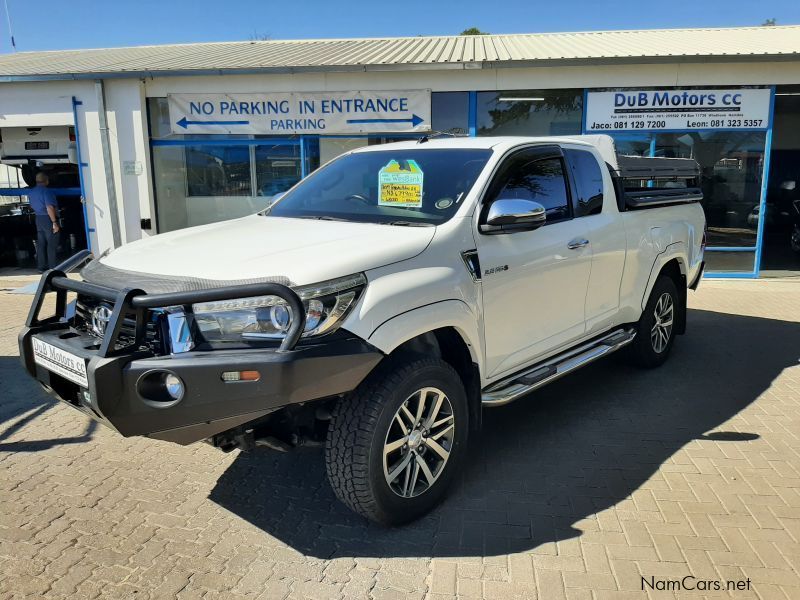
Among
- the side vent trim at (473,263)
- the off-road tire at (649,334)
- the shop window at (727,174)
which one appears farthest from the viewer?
the shop window at (727,174)

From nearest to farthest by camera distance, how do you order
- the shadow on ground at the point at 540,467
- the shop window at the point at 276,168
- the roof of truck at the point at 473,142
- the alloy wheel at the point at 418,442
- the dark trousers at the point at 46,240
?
the alloy wheel at the point at 418,442, the shadow on ground at the point at 540,467, the roof of truck at the point at 473,142, the shop window at the point at 276,168, the dark trousers at the point at 46,240

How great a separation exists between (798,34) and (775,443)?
1174 centimetres

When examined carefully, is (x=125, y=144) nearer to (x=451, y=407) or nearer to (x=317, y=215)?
(x=317, y=215)

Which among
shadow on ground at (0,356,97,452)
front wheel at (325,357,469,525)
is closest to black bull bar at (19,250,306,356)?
front wheel at (325,357,469,525)

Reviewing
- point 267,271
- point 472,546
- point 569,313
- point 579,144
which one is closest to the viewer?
point 267,271

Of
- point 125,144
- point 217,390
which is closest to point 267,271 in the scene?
point 217,390

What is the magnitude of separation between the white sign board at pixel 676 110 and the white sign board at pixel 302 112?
2.88 meters

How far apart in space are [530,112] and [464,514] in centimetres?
871

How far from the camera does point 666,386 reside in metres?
5.32

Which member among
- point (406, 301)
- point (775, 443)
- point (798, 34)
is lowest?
point (775, 443)

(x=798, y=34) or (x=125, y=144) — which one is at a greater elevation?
(x=798, y=34)

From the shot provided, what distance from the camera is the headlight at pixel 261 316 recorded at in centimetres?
268

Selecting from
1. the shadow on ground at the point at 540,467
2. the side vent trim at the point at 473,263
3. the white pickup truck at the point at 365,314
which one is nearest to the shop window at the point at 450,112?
the shadow on ground at the point at 540,467

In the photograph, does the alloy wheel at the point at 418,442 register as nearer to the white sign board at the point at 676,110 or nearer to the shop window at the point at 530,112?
the shop window at the point at 530,112
